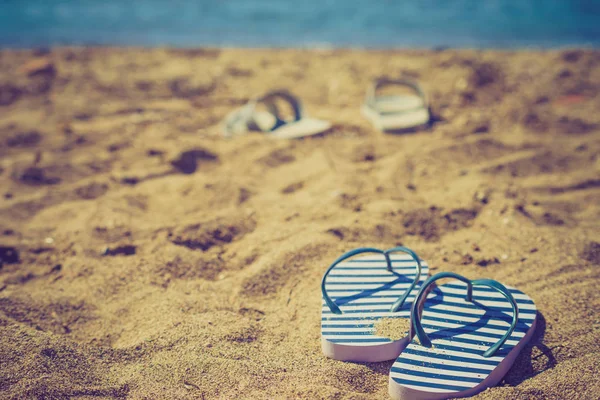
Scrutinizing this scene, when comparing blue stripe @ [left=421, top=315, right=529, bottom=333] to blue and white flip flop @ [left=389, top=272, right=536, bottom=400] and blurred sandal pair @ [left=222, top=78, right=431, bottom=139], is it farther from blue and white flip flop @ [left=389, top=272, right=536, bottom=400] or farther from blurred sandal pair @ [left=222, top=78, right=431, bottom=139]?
blurred sandal pair @ [left=222, top=78, right=431, bottom=139]

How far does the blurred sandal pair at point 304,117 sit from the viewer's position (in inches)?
155

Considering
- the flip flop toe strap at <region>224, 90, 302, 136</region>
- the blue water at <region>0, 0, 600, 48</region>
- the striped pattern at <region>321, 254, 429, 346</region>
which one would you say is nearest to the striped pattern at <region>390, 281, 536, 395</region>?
the striped pattern at <region>321, 254, 429, 346</region>

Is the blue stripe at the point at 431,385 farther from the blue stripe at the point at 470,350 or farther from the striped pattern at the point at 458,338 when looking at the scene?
the blue stripe at the point at 470,350

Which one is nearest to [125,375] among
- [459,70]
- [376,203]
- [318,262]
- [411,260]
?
[318,262]

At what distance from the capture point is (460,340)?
1.85m

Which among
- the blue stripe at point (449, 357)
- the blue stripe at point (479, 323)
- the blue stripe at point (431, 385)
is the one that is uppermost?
the blue stripe at point (479, 323)

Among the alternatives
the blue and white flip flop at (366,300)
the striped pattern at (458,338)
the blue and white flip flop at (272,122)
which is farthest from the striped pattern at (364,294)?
the blue and white flip flop at (272,122)

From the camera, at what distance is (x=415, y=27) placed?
8.47 metres

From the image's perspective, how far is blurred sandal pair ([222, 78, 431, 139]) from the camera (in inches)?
155

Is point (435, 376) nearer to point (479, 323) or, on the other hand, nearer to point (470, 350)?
point (470, 350)

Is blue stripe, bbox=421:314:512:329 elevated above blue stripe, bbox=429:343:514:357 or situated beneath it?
elevated above

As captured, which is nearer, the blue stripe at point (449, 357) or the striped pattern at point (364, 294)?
the blue stripe at point (449, 357)

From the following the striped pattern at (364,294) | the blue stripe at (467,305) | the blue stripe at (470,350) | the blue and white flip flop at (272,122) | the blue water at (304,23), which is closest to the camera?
the blue stripe at (470,350)

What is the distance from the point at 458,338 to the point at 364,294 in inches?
17.1
